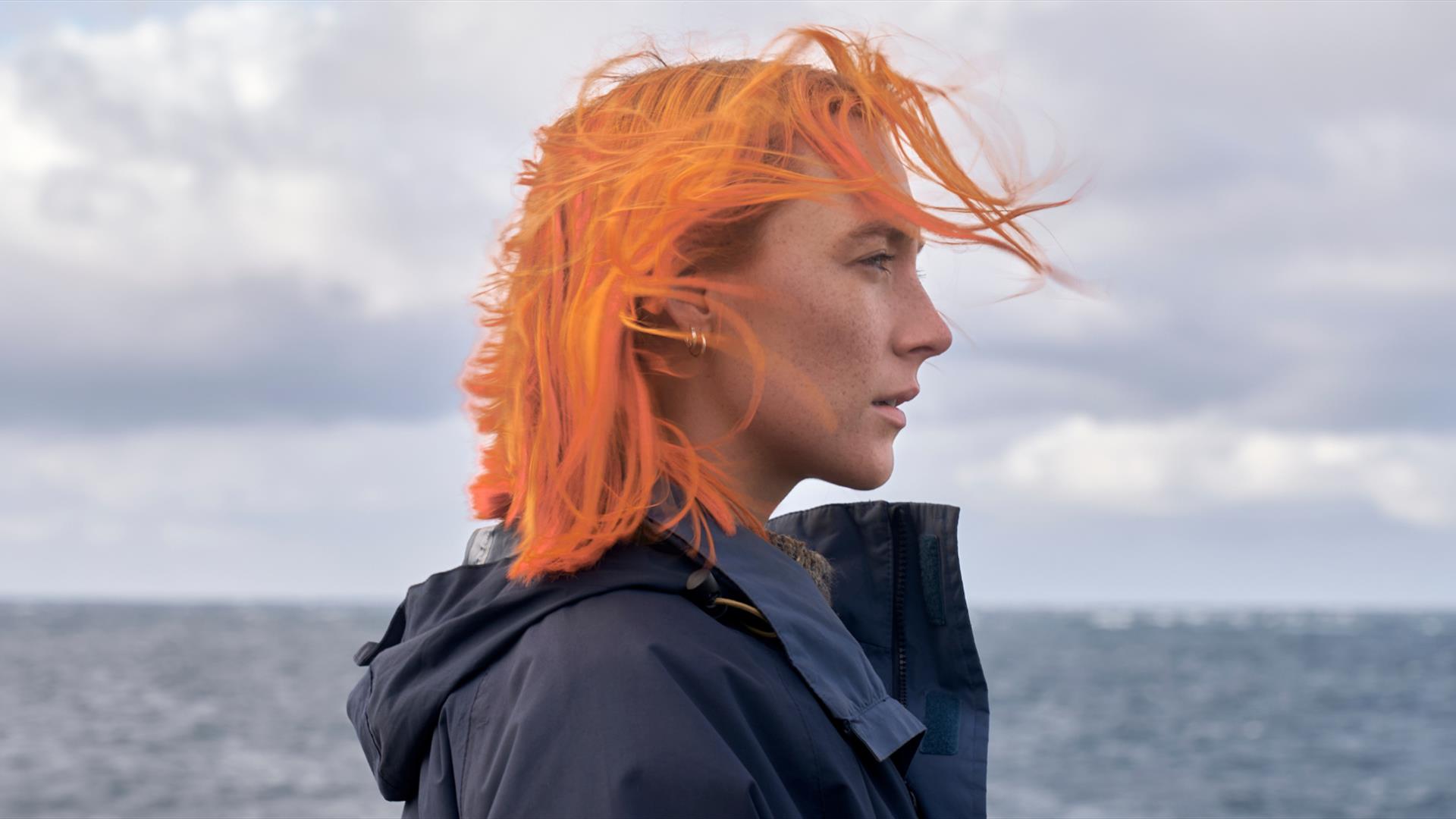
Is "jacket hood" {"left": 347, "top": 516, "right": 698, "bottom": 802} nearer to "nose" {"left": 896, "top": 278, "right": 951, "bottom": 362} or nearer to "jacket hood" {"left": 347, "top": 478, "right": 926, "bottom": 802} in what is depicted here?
"jacket hood" {"left": 347, "top": 478, "right": 926, "bottom": 802}

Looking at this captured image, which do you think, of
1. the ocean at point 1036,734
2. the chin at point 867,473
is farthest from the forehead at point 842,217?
the ocean at point 1036,734

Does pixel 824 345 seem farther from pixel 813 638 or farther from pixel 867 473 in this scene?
pixel 813 638

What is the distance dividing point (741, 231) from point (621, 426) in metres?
0.31

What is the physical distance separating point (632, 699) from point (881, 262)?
0.74m

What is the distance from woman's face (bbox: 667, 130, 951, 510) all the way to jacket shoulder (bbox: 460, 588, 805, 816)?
1.07 feet

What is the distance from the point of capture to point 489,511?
6.50ft

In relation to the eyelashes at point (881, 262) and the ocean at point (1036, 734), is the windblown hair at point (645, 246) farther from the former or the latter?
the ocean at point (1036, 734)

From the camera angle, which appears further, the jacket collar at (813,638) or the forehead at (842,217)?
the forehead at (842,217)

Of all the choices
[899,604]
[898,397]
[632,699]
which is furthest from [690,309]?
[899,604]

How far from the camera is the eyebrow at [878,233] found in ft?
6.07

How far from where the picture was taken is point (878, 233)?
1.87 meters

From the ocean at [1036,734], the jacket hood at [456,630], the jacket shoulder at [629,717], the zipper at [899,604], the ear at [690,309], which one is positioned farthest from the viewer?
the ocean at [1036,734]

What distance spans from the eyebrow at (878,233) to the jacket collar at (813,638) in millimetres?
414

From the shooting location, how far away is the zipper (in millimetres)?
2342
